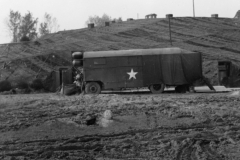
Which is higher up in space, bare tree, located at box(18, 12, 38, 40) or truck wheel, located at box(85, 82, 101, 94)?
bare tree, located at box(18, 12, 38, 40)

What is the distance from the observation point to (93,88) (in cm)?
2325

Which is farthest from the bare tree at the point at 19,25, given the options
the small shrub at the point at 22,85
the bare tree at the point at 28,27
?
the small shrub at the point at 22,85

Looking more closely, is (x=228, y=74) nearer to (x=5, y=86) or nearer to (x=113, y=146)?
(x=5, y=86)

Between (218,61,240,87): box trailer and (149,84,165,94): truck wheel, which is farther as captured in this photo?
(218,61,240,87): box trailer

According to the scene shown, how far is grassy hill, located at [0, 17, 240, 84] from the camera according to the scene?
3701 centimetres

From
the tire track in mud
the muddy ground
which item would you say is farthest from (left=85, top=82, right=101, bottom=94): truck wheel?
the tire track in mud

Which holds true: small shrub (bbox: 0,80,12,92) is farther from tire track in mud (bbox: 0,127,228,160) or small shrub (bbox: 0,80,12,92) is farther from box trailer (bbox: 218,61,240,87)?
tire track in mud (bbox: 0,127,228,160)

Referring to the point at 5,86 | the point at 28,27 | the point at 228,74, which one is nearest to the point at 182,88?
the point at 228,74

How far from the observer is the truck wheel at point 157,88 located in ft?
76.4

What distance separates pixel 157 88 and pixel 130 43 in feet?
71.4

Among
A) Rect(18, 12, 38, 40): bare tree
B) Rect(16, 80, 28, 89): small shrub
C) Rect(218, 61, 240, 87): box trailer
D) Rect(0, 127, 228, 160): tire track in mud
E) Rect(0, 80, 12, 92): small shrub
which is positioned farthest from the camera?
Rect(18, 12, 38, 40): bare tree

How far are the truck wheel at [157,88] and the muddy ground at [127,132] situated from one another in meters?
6.56

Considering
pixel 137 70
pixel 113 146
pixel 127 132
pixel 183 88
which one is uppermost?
pixel 137 70

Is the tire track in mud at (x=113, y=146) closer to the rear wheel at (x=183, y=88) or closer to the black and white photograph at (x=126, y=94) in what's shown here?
the black and white photograph at (x=126, y=94)
